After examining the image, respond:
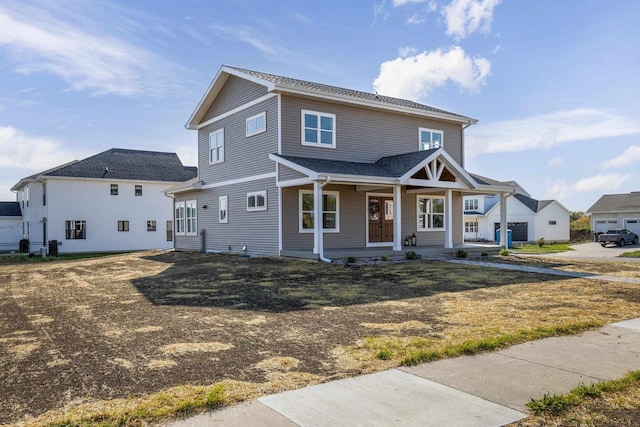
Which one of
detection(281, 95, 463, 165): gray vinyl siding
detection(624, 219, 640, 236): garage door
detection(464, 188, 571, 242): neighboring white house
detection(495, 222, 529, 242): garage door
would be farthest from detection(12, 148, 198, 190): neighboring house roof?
detection(624, 219, 640, 236): garage door

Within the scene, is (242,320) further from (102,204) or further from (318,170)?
(102,204)

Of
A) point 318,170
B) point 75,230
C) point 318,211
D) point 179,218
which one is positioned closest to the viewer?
point 318,211

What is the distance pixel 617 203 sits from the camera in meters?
46.0

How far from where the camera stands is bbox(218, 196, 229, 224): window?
68.6 ft

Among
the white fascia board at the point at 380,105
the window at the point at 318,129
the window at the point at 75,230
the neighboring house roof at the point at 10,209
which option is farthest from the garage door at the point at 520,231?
the neighboring house roof at the point at 10,209

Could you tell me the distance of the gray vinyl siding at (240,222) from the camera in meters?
17.8

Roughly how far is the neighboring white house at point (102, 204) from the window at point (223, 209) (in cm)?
1308

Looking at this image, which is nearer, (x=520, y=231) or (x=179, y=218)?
(x=179, y=218)

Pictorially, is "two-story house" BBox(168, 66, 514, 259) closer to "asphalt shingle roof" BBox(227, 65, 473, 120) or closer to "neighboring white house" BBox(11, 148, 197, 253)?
"asphalt shingle roof" BBox(227, 65, 473, 120)

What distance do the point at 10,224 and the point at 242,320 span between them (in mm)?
37159

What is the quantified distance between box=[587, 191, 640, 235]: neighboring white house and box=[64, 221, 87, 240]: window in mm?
46469

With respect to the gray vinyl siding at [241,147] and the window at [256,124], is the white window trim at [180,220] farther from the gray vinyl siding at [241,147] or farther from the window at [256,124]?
the window at [256,124]

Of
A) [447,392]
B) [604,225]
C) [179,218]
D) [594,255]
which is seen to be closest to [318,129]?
[179,218]

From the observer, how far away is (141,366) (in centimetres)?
492
